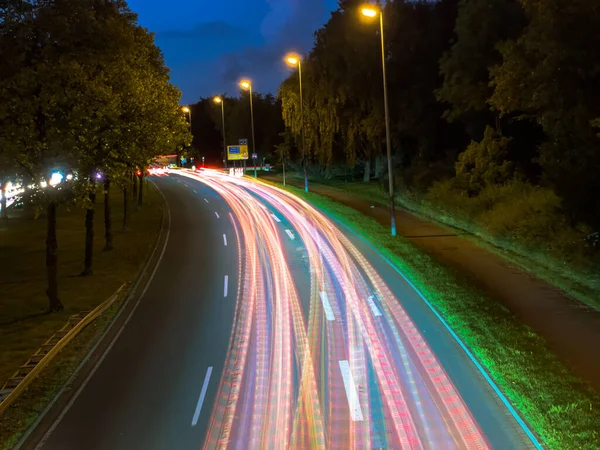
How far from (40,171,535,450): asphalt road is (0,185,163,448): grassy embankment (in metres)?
0.79

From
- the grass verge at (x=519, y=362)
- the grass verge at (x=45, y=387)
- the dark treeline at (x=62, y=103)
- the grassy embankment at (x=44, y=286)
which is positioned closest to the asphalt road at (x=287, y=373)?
the grass verge at (x=519, y=362)

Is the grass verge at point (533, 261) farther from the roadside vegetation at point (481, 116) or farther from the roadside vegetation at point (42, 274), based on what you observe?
the roadside vegetation at point (42, 274)

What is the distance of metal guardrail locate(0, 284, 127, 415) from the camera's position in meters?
9.41

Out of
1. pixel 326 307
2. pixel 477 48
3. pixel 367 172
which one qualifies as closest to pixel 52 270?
pixel 326 307

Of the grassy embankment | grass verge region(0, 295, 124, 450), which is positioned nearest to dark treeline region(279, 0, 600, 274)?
grass verge region(0, 295, 124, 450)

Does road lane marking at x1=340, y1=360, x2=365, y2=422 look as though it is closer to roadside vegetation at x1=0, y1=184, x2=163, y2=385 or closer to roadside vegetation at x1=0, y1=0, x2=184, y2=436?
roadside vegetation at x1=0, y1=0, x2=184, y2=436

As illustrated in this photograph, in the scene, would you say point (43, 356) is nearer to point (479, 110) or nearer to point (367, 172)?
point (479, 110)

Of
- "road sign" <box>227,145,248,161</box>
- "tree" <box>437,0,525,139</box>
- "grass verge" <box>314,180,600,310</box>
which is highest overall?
"tree" <box>437,0,525,139</box>

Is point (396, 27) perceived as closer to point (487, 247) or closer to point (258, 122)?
point (487, 247)

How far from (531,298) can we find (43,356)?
11.7 meters

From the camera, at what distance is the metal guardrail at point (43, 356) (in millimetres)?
9414

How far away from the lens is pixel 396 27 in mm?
40438

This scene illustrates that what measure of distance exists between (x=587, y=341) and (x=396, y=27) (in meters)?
33.8

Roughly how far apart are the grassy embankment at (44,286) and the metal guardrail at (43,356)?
0.51ft
